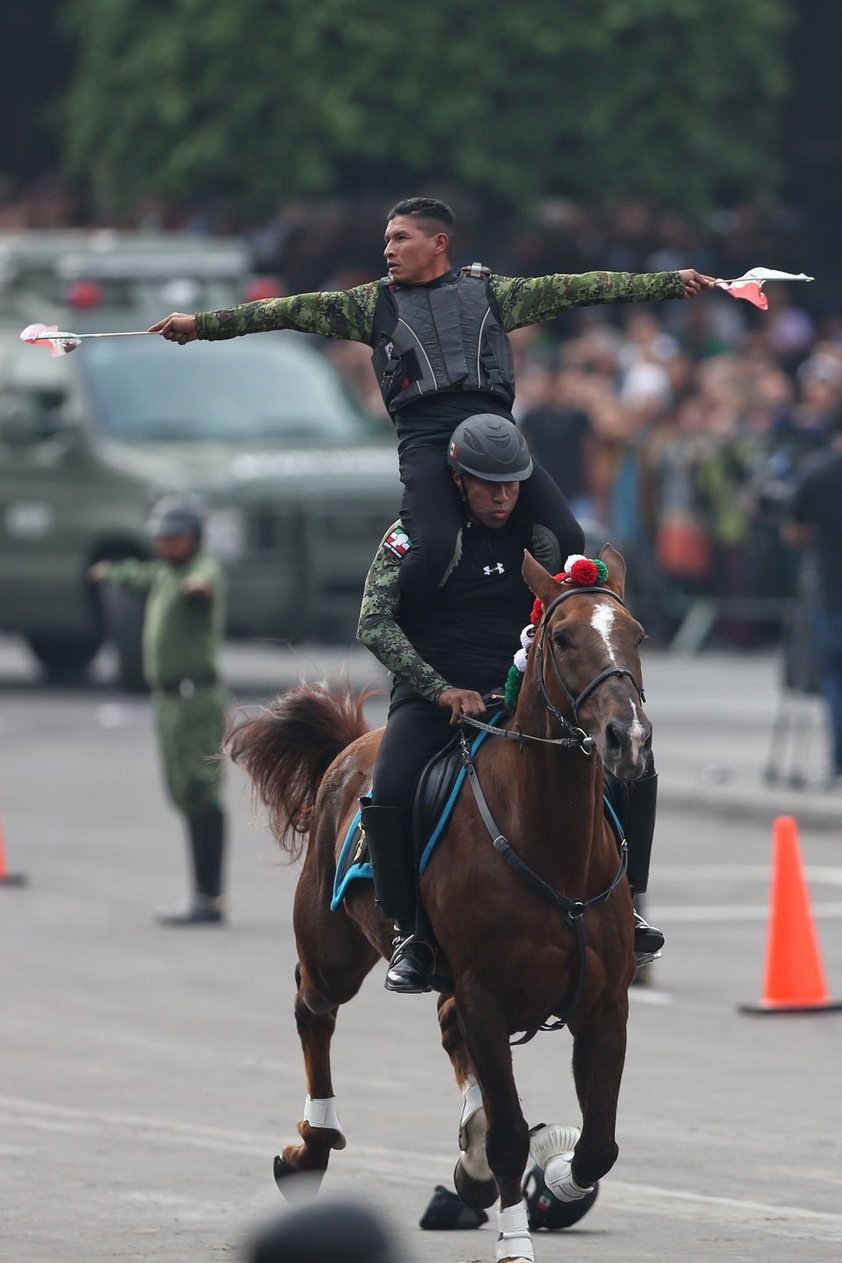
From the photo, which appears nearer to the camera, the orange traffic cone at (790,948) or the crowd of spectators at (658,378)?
the orange traffic cone at (790,948)

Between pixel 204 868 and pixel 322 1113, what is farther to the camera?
pixel 204 868

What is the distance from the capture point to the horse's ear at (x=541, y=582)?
7523mm

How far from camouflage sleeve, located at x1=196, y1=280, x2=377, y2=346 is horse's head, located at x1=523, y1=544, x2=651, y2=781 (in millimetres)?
973

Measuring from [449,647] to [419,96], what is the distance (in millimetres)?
21735

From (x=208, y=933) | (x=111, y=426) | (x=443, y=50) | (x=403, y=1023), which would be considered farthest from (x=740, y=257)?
(x=403, y=1023)

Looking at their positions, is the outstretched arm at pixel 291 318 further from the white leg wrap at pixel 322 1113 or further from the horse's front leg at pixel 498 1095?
the white leg wrap at pixel 322 1113

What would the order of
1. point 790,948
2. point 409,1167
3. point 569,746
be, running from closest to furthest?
1. point 569,746
2. point 409,1167
3. point 790,948

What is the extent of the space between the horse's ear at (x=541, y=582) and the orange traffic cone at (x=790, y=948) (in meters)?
4.70

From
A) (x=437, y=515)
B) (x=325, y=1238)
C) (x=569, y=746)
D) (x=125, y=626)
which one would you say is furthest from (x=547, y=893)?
(x=125, y=626)

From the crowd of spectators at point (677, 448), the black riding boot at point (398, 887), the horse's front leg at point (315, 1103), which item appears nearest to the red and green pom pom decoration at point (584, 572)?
the black riding boot at point (398, 887)

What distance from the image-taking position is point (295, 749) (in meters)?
9.45

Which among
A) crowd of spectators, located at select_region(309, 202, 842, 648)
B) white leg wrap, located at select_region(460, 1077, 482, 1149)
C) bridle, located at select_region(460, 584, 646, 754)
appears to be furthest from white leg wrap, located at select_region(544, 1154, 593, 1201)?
crowd of spectators, located at select_region(309, 202, 842, 648)

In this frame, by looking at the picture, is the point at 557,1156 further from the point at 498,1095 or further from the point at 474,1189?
the point at 498,1095

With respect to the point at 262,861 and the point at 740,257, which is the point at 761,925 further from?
the point at 740,257
